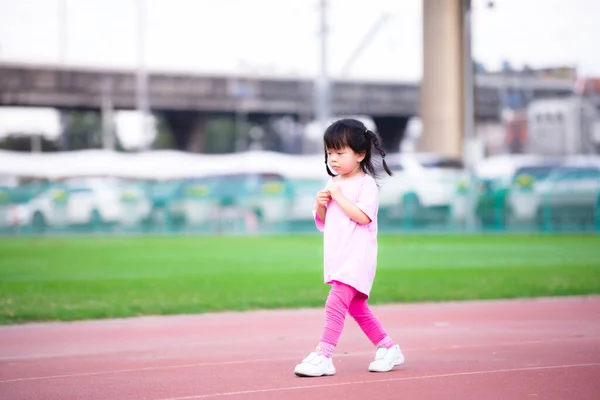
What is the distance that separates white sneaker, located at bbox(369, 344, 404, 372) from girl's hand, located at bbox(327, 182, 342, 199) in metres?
1.15

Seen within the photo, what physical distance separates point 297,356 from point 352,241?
5.87 ft

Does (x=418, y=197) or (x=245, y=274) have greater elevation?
(x=418, y=197)

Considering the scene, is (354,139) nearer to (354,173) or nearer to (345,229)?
(354,173)

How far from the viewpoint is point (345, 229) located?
24.3ft

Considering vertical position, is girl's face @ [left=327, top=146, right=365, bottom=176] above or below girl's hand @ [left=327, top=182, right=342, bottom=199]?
above

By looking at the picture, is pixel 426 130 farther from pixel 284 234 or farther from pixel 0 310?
pixel 0 310

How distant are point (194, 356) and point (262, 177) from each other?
3552 centimetres

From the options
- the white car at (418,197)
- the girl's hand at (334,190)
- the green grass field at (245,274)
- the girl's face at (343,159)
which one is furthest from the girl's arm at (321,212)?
the white car at (418,197)

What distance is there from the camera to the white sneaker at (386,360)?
24.8 feet

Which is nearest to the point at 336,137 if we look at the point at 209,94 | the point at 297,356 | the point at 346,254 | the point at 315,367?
the point at 346,254

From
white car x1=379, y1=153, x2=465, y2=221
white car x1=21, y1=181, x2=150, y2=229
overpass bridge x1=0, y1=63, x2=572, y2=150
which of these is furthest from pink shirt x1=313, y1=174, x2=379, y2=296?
overpass bridge x1=0, y1=63, x2=572, y2=150

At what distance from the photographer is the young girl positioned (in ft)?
24.1

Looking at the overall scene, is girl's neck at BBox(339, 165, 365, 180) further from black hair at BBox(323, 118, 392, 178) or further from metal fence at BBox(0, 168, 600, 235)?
metal fence at BBox(0, 168, 600, 235)

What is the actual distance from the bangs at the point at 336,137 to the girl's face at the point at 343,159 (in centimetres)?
3
